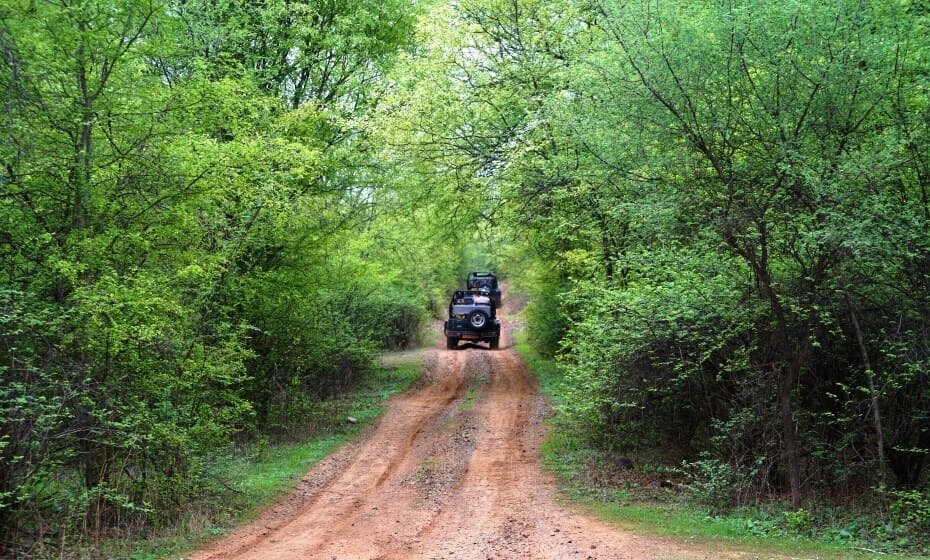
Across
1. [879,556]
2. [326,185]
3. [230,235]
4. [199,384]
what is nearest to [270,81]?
[326,185]

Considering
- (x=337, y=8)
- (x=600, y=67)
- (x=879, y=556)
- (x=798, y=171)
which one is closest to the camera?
(x=879, y=556)

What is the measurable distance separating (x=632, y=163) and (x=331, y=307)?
1174cm

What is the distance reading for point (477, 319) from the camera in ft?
100

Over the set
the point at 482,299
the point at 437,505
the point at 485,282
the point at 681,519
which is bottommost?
the point at 437,505

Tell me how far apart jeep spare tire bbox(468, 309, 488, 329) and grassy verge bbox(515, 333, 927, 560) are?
53.5 feet

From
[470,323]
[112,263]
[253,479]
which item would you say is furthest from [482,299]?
[112,263]

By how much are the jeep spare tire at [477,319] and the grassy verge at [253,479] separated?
33.3 feet

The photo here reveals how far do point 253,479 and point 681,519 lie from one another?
22.1 feet

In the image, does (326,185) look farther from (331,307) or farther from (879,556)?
(879,556)

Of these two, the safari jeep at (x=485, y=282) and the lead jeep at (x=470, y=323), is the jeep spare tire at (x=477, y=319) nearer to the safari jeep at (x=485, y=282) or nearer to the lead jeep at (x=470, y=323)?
the lead jeep at (x=470, y=323)

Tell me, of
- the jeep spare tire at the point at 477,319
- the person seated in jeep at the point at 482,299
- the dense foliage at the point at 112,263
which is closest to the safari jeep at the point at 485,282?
the person seated in jeep at the point at 482,299

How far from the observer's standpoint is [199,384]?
10.6m

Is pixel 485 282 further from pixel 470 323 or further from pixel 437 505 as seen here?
pixel 437 505

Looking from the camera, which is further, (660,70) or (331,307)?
(331,307)
